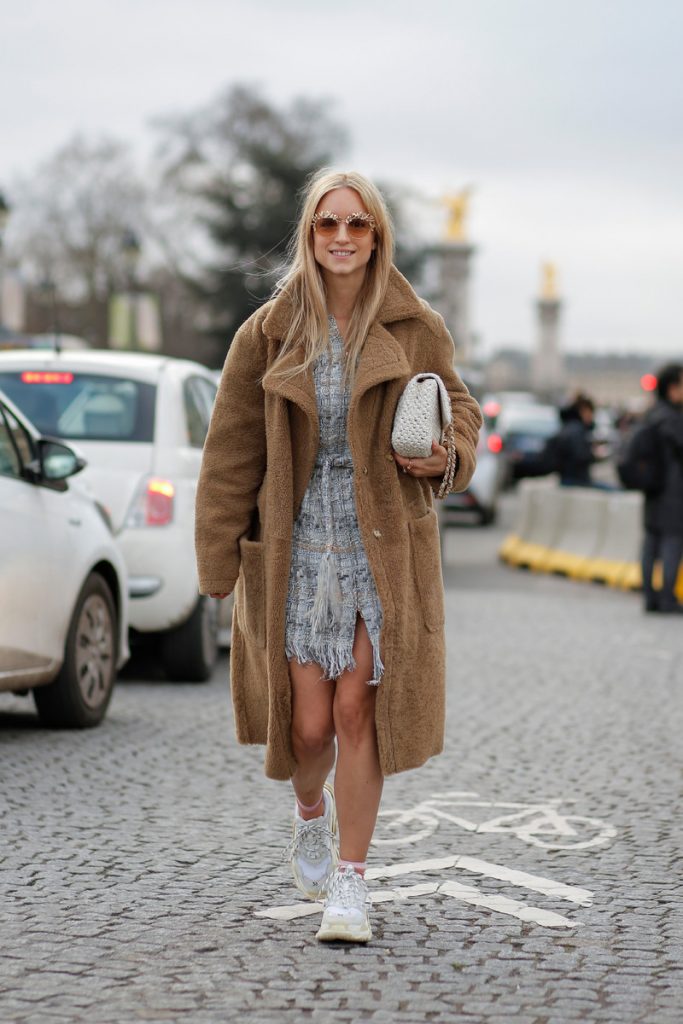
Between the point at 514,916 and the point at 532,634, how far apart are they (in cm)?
841

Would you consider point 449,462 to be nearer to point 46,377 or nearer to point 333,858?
point 333,858

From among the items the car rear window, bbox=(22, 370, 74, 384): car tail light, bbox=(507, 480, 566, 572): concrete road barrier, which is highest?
bbox=(22, 370, 74, 384): car tail light

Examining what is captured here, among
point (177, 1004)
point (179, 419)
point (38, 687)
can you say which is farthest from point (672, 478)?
point (177, 1004)

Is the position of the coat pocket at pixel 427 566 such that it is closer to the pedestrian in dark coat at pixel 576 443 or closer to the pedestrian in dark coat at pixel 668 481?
the pedestrian in dark coat at pixel 668 481

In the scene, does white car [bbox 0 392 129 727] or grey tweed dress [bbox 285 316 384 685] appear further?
white car [bbox 0 392 129 727]

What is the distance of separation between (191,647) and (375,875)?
187 inches

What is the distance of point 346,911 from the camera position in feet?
15.5

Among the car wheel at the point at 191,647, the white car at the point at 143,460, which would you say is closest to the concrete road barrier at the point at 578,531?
the white car at the point at 143,460

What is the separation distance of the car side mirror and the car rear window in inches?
79.1

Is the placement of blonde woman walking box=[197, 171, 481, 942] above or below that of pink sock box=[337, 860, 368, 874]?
above

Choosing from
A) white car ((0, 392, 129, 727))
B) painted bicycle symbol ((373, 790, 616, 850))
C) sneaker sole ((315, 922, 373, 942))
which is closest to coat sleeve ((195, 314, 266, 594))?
sneaker sole ((315, 922, 373, 942))

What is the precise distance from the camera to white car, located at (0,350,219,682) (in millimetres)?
9984

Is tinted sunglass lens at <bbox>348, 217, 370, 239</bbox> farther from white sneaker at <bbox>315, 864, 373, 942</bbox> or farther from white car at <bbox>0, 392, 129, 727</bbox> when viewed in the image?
white car at <bbox>0, 392, 129, 727</bbox>

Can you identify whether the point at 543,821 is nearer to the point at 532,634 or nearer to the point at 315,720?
the point at 315,720
